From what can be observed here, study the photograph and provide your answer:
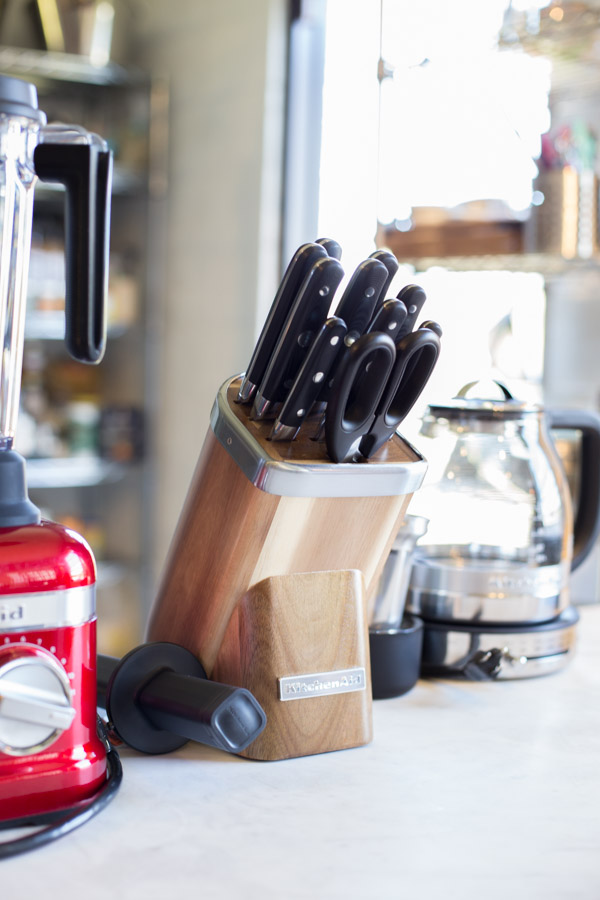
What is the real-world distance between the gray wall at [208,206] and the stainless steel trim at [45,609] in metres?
2.15

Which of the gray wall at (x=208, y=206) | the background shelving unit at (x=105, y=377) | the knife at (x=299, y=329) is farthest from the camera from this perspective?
the background shelving unit at (x=105, y=377)

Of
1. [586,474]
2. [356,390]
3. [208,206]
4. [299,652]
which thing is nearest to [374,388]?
[356,390]

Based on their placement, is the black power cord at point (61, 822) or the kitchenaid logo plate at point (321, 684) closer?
the black power cord at point (61, 822)

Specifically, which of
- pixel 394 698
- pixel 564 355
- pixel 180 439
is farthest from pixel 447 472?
pixel 180 439

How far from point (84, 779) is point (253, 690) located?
14 centimetres

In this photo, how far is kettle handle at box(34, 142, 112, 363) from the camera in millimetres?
640

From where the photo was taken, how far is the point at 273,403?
0.68 m

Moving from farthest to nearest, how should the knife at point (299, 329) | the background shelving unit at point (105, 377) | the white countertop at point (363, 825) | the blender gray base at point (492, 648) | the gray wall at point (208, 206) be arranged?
the background shelving unit at point (105, 377) < the gray wall at point (208, 206) < the blender gray base at point (492, 648) < the knife at point (299, 329) < the white countertop at point (363, 825)

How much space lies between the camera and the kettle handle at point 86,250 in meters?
0.64

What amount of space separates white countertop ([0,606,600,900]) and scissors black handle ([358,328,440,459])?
0.23 metres

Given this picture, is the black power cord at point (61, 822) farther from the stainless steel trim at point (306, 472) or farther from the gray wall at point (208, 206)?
the gray wall at point (208, 206)

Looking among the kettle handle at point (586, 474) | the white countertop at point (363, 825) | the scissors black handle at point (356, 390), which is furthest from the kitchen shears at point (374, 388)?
the kettle handle at point (586, 474)

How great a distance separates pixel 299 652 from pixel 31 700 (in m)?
0.20

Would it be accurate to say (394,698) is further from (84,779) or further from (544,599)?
(84,779)
